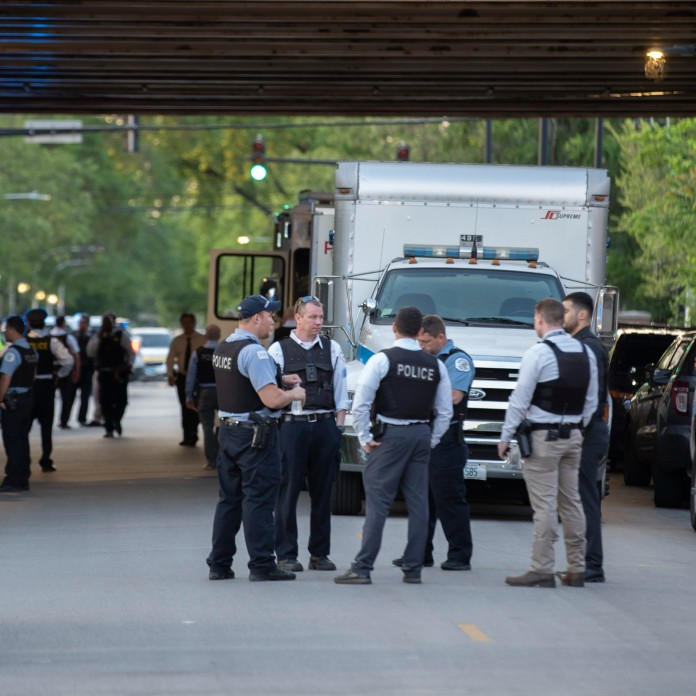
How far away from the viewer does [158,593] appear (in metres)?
10.7

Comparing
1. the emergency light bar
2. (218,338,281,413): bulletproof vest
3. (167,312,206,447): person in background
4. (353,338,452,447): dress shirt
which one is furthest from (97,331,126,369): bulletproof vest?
(353,338,452,447): dress shirt

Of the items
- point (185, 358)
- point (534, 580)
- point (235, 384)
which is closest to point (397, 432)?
point (235, 384)

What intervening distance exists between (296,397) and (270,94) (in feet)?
44.4

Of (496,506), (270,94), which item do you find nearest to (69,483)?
(496,506)

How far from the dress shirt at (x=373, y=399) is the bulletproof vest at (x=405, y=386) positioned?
0.04 m

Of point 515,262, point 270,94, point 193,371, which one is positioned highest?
point 270,94

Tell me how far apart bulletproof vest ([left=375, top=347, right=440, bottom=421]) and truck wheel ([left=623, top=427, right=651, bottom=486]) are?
32.6ft

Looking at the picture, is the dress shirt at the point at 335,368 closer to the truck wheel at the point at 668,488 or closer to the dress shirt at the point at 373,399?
the dress shirt at the point at 373,399

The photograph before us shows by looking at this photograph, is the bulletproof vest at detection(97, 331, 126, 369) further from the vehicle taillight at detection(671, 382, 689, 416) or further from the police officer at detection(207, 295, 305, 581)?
the police officer at detection(207, 295, 305, 581)

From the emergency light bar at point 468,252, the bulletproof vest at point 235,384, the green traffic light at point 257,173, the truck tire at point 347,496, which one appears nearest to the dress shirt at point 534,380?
the bulletproof vest at point 235,384

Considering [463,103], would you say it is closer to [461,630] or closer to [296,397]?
[296,397]

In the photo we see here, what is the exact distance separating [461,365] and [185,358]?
43.6 ft

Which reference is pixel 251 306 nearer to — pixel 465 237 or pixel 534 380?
pixel 534 380

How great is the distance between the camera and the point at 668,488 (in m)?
17.6
